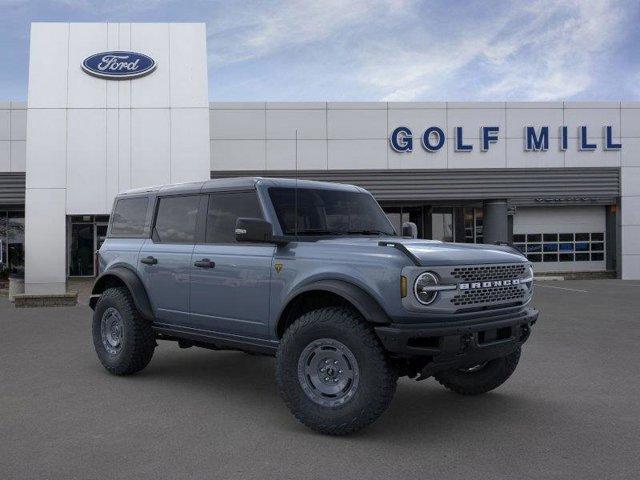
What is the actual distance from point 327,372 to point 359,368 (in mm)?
347

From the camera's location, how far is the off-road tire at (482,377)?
226 inches

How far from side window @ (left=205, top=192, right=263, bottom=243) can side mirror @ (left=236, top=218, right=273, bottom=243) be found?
60cm

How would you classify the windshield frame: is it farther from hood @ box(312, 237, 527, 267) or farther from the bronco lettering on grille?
the bronco lettering on grille

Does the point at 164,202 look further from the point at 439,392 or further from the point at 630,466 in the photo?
the point at 630,466

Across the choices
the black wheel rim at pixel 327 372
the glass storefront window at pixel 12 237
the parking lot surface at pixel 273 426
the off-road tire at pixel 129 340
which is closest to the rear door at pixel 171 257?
the off-road tire at pixel 129 340

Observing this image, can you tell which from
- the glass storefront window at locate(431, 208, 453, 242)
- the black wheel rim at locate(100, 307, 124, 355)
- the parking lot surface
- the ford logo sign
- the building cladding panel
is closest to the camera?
the parking lot surface

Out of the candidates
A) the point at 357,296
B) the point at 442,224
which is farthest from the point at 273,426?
the point at 442,224

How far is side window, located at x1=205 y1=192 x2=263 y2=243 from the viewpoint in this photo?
5691mm

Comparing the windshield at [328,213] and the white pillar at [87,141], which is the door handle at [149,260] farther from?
the white pillar at [87,141]

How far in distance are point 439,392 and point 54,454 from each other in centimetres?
353

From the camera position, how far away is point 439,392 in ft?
20.1

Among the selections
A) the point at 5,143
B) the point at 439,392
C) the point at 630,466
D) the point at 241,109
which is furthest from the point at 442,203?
the point at 630,466

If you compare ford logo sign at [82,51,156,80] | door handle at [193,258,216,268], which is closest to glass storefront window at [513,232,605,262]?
ford logo sign at [82,51,156,80]

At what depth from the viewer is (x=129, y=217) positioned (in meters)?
7.12
